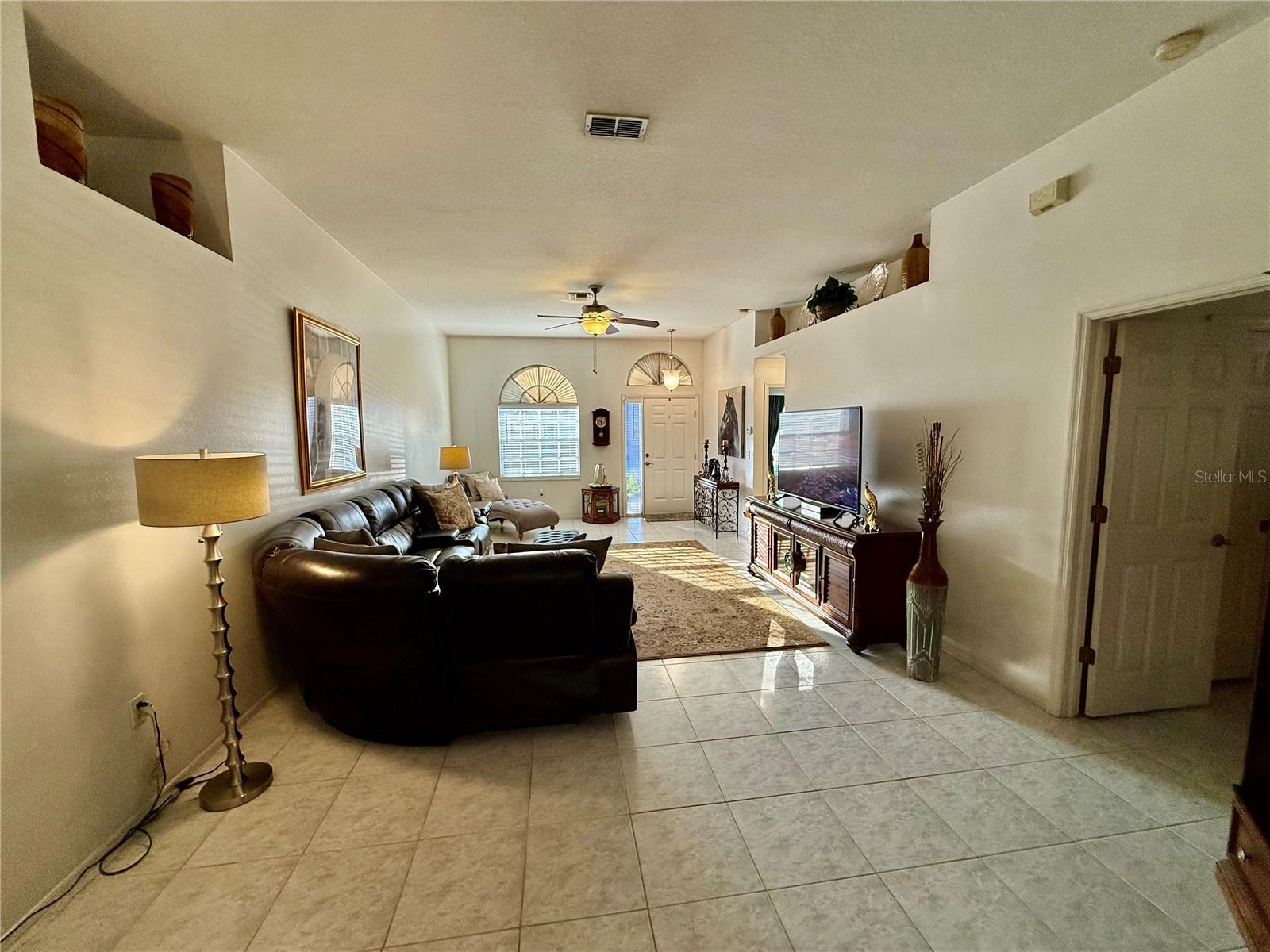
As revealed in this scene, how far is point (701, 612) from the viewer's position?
162 inches

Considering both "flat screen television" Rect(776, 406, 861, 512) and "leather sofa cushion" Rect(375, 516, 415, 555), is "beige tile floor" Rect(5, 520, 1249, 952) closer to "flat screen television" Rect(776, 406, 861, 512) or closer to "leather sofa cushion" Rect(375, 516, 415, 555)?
"leather sofa cushion" Rect(375, 516, 415, 555)

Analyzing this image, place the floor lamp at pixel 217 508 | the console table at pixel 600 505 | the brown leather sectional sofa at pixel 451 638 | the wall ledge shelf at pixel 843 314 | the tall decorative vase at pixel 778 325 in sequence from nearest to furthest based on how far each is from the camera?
the floor lamp at pixel 217 508
the brown leather sectional sofa at pixel 451 638
the wall ledge shelf at pixel 843 314
the tall decorative vase at pixel 778 325
the console table at pixel 600 505

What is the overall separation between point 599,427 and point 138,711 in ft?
22.0

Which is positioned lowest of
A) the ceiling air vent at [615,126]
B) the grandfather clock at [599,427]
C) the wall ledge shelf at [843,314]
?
the grandfather clock at [599,427]

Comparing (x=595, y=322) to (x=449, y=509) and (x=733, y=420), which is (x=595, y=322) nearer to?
(x=449, y=509)

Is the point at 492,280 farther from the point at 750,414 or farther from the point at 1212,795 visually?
the point at 1212,795

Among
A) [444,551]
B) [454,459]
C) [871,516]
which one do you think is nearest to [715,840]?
[871,516]

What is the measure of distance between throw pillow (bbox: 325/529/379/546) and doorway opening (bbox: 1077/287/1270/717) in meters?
4.01

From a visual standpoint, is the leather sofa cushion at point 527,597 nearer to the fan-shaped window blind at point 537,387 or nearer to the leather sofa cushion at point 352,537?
the leather sofa cushion at point 352,537

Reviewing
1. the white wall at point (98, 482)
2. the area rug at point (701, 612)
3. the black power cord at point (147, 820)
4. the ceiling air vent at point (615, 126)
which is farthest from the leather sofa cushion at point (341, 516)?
the ceiling air vent at point (615, 126)

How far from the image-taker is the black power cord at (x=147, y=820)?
162 cm

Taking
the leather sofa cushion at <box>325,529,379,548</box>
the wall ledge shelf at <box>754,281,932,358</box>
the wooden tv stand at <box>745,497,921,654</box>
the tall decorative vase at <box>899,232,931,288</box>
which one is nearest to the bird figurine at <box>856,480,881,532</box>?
the wooden tv stand at <box>745,497,921,654</box>

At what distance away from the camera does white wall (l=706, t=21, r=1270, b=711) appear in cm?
193

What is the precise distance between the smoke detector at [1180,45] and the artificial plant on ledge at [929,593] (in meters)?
1.66
